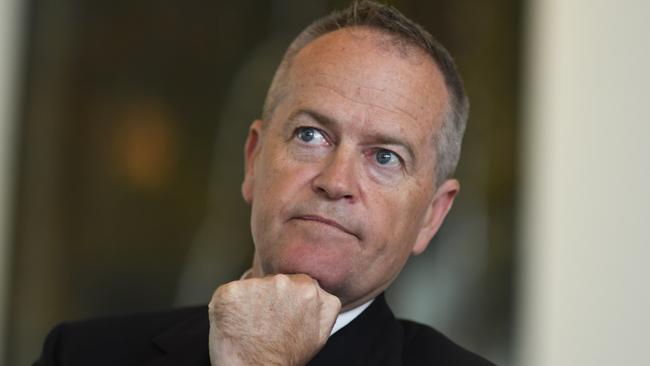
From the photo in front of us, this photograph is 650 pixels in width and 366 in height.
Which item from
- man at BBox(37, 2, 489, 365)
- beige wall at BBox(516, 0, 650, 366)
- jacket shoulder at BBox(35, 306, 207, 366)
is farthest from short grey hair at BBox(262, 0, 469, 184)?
beige wall at BBox(516, 0, 650, 366)

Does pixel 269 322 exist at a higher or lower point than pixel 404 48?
lower

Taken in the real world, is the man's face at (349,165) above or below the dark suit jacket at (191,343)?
above

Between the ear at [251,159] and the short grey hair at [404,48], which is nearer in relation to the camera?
the short grey hair at [404,48]

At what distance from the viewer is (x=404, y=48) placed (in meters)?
2.48

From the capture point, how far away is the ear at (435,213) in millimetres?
2617

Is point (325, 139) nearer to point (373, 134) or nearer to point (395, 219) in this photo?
point (373, 134)

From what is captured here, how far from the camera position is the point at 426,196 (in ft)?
8.32

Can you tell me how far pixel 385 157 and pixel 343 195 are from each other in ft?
0.57

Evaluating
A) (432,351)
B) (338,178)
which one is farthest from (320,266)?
(432,351)

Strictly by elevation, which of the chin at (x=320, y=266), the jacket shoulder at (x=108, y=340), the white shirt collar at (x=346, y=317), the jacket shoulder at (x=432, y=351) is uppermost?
the chin at (x=320, y=266)

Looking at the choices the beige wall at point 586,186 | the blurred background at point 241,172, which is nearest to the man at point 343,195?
the blurred background at point 241,172

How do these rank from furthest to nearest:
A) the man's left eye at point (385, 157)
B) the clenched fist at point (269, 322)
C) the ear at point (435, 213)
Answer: the ear at point (435, 213)
the man's left eye at point (385, 157)
the clenched fist at point (269, 322)

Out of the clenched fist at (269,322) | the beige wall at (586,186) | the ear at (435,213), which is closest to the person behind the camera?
the clenched fist at (269,322)

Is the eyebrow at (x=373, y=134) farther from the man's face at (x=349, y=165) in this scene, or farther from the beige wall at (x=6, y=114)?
the beige wall at (x=6, y=114)
